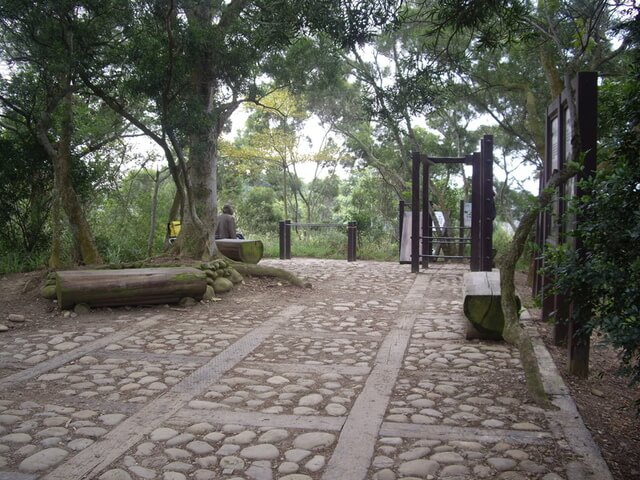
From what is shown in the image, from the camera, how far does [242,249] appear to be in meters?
11.8

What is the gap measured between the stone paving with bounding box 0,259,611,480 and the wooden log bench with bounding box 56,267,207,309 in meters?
0.41

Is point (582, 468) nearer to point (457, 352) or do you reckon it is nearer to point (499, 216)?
point (457, 352)

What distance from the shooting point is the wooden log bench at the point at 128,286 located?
732 cm

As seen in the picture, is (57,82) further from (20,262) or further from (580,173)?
(580,173)

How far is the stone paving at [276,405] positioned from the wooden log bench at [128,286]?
41 centimetres

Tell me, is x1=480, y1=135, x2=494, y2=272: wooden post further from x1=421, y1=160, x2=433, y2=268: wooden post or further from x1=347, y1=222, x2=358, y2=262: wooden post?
x1=347, y1=222, x2=358, y2=262: wooden post

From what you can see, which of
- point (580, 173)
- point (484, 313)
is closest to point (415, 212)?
point (484, 313)

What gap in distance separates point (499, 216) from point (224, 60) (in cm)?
1852

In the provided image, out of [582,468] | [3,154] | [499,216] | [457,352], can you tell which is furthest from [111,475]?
[499,216]

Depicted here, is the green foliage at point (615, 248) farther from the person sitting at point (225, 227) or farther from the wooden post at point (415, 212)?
the person sitting at point (225, 227)

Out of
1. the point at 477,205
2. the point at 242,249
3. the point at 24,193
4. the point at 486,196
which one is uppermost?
the point at 24,193

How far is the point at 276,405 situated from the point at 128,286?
4244 millimetres

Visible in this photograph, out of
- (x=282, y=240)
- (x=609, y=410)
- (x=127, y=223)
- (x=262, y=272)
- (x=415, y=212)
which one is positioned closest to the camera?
(x=609, y=410)

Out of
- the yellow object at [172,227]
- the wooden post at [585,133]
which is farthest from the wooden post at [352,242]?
the wooden post at [585,133]
